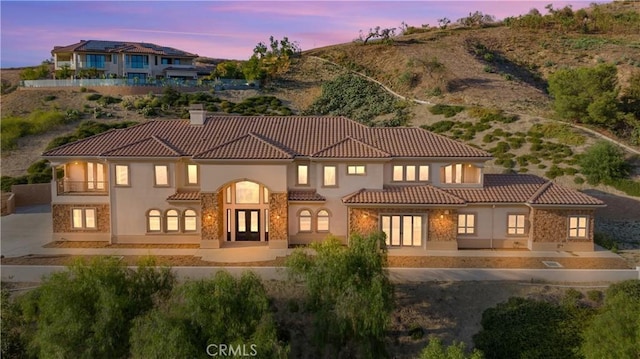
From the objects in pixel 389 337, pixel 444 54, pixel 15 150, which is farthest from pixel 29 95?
pixel 389 337

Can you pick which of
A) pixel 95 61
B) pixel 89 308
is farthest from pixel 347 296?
pixel 95 61

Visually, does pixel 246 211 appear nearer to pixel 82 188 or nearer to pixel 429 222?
pixel 82 188

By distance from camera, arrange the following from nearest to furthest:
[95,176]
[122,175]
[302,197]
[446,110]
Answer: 1. [302,197]
2. [122,175]
3. [95,176]
4. [446,110]

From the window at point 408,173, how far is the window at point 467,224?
294cm

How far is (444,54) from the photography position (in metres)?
79.5

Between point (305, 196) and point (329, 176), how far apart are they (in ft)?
5.74

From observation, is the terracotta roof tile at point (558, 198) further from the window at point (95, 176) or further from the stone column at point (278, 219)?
the window at point (95, 176)

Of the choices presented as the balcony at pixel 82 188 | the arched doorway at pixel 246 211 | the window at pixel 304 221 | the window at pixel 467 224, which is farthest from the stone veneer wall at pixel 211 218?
the window at pixel 467 224

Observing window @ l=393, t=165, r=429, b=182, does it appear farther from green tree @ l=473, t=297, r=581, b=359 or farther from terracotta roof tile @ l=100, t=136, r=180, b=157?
terracotta roof tile @ l=100, t=136, r=180, b=157

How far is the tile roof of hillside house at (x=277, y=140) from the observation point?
29125mm

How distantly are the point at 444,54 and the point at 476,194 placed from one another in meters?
55.0

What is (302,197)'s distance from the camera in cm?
2866

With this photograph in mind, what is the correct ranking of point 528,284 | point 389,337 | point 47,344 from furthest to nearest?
point 528,284, point 389,337, point 47,344

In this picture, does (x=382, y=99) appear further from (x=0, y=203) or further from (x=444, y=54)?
(x=0, y=203)
